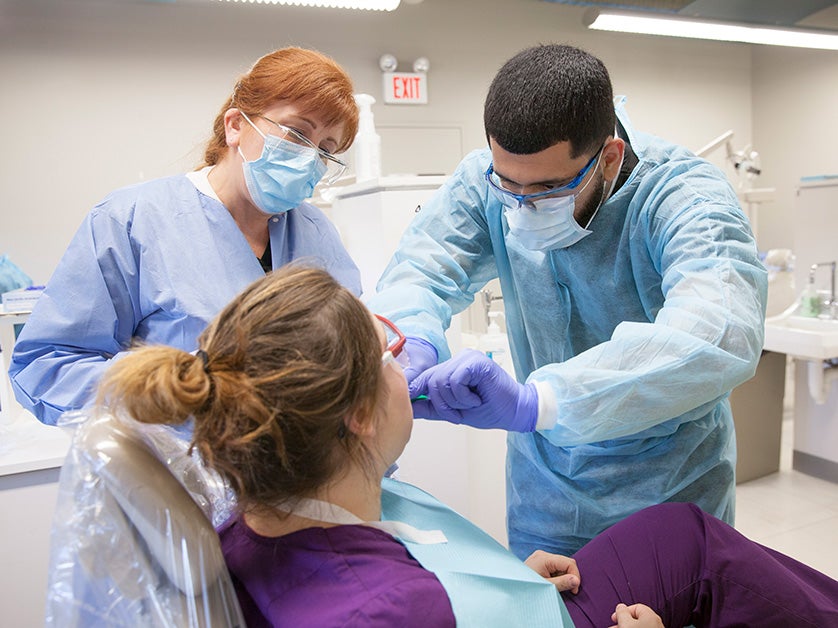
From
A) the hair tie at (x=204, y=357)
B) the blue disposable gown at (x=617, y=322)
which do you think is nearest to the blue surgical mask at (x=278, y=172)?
the blue disposable gown at (x=617, y=322)

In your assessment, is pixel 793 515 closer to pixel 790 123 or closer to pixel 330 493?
pixel 330 493

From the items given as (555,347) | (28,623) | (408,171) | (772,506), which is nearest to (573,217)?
(555,347)

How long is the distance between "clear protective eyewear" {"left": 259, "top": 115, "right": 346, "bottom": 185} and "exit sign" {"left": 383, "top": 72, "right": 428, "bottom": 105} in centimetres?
324

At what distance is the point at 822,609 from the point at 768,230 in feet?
18.9

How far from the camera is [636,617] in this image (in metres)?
0.96

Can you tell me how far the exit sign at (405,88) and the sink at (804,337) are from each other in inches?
111

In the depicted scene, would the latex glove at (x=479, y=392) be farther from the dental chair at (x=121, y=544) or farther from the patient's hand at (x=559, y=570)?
the dental chair at (x=121, y=544)

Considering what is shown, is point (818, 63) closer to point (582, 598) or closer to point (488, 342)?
point (488, 342)

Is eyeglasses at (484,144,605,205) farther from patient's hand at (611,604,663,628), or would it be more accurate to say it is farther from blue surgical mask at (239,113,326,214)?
patient's hand at (611,604,663,628)

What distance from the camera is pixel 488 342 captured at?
Result: 7.80 feet

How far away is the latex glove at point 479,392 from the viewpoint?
0.95 m

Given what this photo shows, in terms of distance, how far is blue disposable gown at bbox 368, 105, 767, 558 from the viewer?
3.04 ft

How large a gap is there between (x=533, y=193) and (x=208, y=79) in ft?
12.2

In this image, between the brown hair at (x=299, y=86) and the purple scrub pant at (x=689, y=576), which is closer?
the purple scrub pant at (x=689, y=576)
